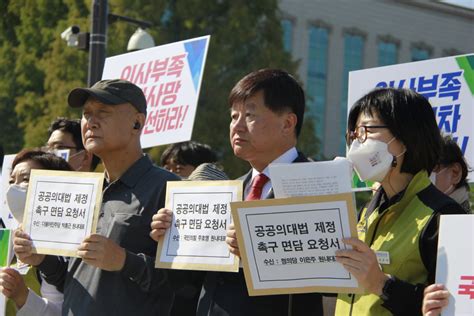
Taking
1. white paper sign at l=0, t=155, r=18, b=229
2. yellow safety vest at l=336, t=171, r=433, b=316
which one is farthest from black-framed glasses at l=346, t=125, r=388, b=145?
white paper sign at l=0, t=155, r=18, b=229

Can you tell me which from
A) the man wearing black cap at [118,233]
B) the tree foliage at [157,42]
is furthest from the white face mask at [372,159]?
the tree foliage at [157,42]

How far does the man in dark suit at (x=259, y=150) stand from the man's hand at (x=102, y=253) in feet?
0.57

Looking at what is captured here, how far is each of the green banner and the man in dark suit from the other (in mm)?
1018

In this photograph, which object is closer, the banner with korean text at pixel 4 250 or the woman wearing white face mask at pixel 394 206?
the woman wearing white face mask at pixel 394 206

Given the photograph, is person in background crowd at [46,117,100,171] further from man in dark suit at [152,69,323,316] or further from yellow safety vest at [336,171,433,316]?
yellow safety vest at [336,171,433,316]

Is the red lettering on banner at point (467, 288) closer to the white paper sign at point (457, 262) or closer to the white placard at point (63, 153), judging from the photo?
the white paper sign at point (457, 262)

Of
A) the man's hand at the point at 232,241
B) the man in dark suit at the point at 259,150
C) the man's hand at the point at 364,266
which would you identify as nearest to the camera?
the man's hand at the point at 364,266

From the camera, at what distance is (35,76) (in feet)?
79.1

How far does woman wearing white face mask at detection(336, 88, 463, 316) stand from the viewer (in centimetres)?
339

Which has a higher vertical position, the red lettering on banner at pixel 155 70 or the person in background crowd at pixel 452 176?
the red lettering on banner at pixel 155 70

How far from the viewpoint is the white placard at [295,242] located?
3.48 metres

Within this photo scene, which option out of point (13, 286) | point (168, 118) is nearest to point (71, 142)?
point (168, 118)

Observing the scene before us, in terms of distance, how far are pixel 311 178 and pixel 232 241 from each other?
1.41 ft

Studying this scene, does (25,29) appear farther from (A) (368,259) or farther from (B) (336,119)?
(A) (368,259)
